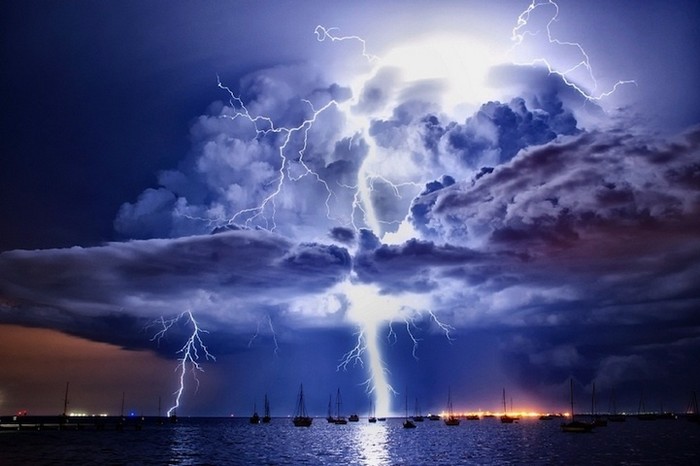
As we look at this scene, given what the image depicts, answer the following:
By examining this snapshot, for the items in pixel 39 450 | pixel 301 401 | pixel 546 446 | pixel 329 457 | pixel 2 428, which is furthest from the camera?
pixel 301 401

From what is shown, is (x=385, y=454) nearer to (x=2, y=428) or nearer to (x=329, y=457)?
(x=329, y=457)

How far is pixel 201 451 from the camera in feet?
260

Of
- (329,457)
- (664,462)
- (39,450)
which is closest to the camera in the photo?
(664,462)

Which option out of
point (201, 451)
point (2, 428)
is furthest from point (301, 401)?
point (201, 451)

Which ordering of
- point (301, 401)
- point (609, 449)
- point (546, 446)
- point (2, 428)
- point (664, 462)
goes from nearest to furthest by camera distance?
1. point (664, 462)
2. point (609, 449)
3. point (546, 446)
4. point (2, 428)
5. point (301, 401)

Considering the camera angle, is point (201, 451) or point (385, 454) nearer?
point (385, 454)

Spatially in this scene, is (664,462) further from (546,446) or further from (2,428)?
(2,428)

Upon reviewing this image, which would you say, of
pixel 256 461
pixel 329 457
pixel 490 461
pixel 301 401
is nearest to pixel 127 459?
pixel 256 461

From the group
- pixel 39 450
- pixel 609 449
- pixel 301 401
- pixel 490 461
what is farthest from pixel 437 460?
pixel 301 401

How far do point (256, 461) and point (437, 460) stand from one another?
1873 centimetres

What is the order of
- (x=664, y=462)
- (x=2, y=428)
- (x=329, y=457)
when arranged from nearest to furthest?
(x=664, y=462), (x=329, y=457), (x=2, y=428)

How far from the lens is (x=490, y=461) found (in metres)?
64.5

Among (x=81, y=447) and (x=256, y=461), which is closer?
(x=256, y=461)

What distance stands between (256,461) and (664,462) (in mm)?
41053
